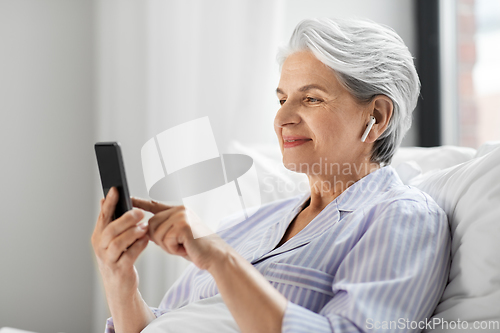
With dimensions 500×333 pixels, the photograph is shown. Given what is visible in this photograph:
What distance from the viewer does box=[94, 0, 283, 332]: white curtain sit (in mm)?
1621

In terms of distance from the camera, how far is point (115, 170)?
0.64m

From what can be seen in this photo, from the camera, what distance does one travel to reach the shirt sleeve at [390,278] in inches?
24.5

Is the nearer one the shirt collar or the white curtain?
the shirt collar

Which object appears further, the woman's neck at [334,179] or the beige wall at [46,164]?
the beige wall at [46,164]

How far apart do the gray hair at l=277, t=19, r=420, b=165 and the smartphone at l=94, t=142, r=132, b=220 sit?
19.8 inches

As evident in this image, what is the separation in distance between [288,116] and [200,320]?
475 millimetres

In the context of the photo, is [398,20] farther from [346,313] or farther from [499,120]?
[346,313]

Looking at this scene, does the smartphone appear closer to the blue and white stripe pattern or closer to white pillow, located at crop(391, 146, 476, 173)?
the blue and white stripe pattern

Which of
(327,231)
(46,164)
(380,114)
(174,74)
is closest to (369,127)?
(380,114)

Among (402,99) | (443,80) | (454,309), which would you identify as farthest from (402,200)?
(443,80)

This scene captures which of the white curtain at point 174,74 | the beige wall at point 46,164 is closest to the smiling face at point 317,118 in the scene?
the white curtain at point 174,74

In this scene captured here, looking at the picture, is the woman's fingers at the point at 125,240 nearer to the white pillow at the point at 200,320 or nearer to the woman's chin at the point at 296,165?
the white pillow at the point at 200,320

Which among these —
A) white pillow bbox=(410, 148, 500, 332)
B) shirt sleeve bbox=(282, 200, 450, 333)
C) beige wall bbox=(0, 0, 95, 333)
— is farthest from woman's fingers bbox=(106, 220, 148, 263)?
beige wall bbox=(0, 0, 95, 333)

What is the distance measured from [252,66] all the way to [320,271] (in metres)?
1.10
